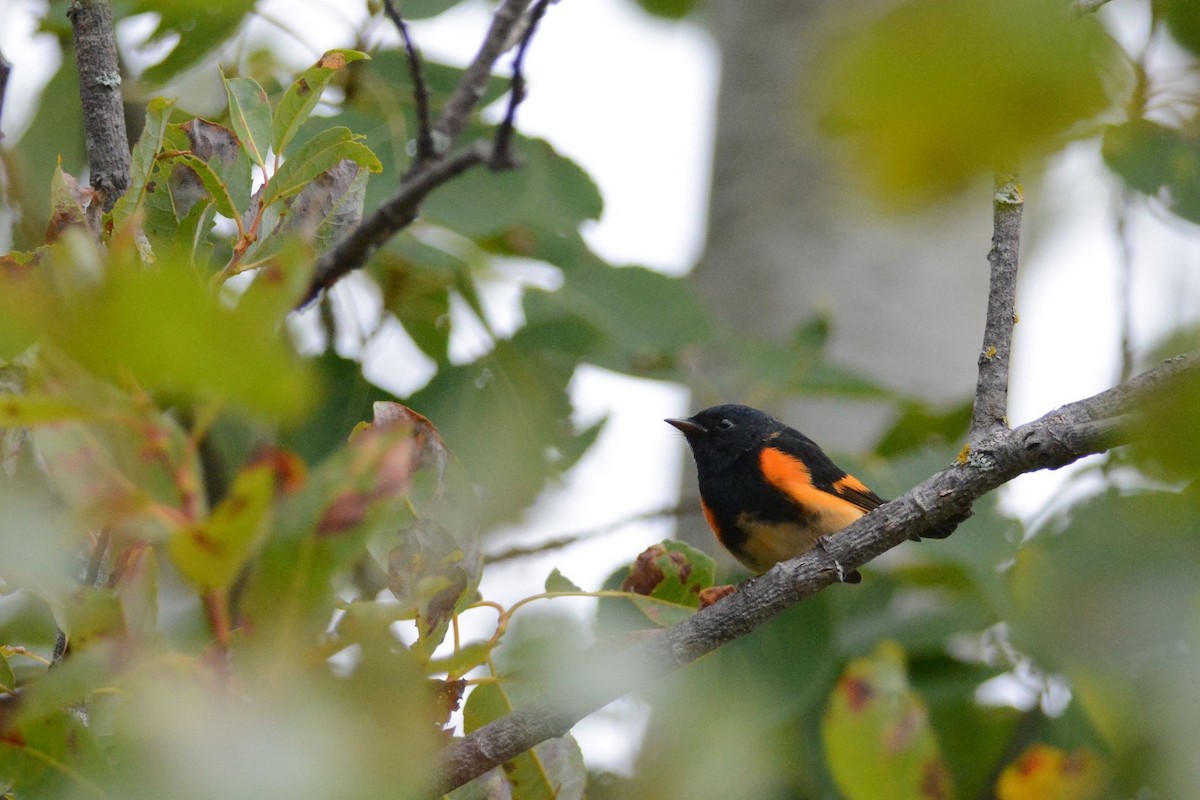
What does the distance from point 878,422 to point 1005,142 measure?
13.9 ft

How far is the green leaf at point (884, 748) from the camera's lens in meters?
1.66

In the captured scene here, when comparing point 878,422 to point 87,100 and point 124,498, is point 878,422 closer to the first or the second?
point 87,100

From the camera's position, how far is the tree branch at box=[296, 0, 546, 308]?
1.96 m

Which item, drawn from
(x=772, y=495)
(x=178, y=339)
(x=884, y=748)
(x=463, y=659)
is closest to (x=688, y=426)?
(x=772, y=495)

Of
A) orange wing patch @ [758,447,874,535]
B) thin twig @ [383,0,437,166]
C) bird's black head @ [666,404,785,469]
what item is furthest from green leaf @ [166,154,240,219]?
bird's black head @ [666,404,785,469]

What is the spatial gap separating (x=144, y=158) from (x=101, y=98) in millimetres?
525

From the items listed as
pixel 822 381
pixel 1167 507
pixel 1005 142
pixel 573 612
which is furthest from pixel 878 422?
pixel 1005 142

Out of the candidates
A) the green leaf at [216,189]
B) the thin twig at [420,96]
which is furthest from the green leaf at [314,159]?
the thin twig at [420,96]

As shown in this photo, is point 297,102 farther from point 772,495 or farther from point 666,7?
point 666,7

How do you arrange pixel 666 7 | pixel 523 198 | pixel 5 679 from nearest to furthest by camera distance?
pixel 5 679 < pixel 523 198 < pixel 666 7

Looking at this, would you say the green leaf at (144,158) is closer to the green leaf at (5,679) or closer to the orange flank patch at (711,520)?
A: the green leaf at (5,679)

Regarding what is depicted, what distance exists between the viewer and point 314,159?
1529 millimetres

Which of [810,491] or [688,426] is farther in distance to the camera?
[688,426]

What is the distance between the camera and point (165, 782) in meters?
0.73
